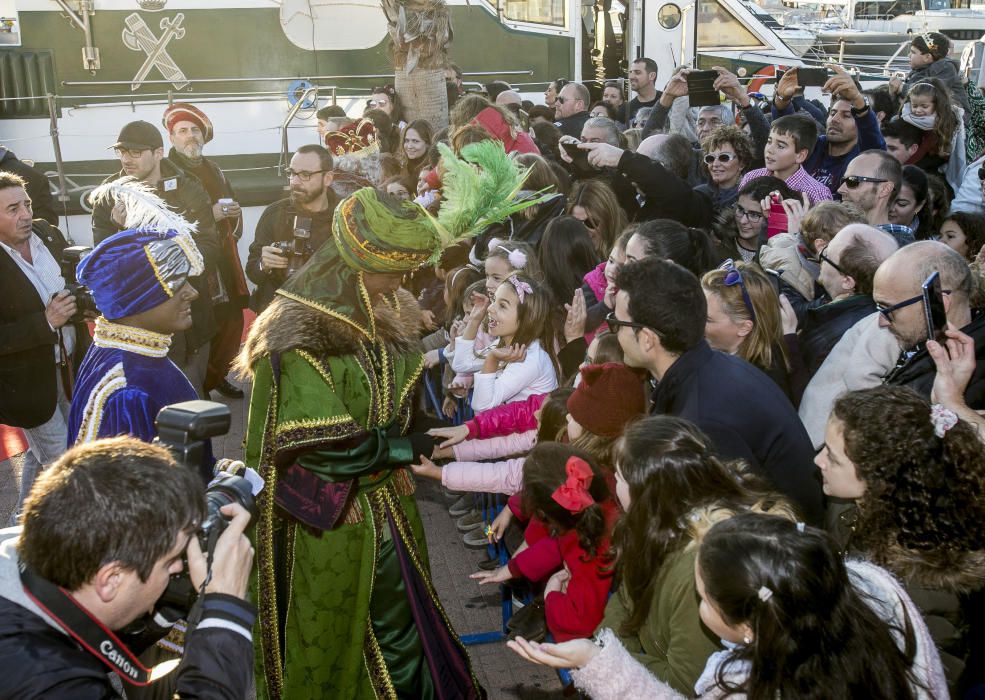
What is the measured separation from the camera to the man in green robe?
3.24 m

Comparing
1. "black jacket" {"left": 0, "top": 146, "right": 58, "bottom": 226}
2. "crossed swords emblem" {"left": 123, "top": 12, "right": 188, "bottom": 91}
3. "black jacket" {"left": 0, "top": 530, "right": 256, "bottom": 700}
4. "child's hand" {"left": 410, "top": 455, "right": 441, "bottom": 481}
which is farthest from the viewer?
"crossed swords emblem" {"left": 123, "top": 12, "right": 188, "bottom": 91}

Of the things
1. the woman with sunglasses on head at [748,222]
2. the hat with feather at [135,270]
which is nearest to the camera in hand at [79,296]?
the hat with feather at [135,270]

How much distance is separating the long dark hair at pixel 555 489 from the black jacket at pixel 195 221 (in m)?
3.27

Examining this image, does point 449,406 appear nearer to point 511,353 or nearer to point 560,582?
point 511,353

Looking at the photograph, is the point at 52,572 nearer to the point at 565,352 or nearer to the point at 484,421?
the point at 484,421

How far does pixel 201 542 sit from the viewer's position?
207 cm

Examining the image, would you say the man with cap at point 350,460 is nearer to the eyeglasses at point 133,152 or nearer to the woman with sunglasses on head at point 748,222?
the woman with sunglasses on head at point 748,222

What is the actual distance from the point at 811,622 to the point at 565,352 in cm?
285

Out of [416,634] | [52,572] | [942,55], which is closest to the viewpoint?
[52,572]

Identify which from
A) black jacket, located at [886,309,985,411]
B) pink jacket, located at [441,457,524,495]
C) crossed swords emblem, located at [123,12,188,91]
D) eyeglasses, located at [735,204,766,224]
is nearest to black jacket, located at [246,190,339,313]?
eyeglasses, located at [735,204,766,224]

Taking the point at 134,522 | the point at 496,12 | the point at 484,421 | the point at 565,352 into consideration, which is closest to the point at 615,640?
the point at 134,522

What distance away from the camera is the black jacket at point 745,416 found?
305cm

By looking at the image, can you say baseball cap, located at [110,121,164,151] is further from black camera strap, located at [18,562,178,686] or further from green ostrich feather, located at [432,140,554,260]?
black camera strap, located at [18,562,178,686]

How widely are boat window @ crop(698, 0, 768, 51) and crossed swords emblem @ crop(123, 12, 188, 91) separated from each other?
8.94 meters
